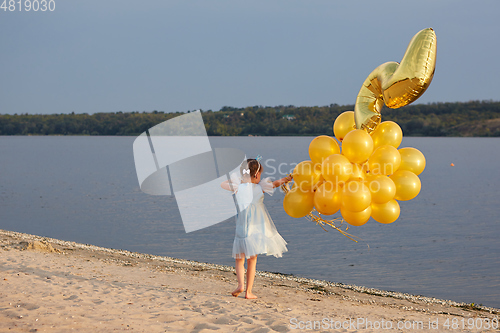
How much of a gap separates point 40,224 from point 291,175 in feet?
46.1

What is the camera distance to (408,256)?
40.5 feet

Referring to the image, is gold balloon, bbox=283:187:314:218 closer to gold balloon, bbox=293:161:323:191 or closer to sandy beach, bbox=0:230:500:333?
Answer: gold balloon, bbox=293:161:323:191

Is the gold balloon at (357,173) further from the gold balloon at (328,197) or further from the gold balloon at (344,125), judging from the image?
the gold balloon at (344,125)

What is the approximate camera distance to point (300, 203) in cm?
532

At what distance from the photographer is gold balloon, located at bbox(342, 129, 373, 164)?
4949 mm

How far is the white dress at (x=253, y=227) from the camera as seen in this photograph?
18.2ft

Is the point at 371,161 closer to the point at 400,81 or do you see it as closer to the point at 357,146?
the point at 357,146

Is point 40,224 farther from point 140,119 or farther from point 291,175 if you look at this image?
point 140,119

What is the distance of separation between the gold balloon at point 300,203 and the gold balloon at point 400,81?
101cm

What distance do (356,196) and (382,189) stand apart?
0.33 metres

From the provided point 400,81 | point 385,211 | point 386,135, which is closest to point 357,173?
point 385,211

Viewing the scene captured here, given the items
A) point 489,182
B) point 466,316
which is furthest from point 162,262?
point 489,182

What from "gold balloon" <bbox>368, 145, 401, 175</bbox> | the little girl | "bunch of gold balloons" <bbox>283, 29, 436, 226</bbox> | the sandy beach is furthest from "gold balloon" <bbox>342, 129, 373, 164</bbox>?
the sandy beach

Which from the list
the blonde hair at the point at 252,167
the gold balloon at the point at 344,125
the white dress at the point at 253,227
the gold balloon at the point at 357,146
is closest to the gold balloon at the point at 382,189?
the gold balloon at the point at 357,146
